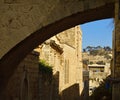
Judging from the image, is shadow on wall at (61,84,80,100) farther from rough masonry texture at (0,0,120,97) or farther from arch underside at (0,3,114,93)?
rough masonry texture at (0,0,120,97)

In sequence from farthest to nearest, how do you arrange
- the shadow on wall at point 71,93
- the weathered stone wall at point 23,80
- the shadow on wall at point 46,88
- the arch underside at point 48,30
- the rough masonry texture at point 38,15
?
the shadow on wall at point 71,93, the shadow on wall at point 46,88, the weathered stone wall at point 23,80, the arch underside at point 48,30, the rough masonry texture at point 38,15

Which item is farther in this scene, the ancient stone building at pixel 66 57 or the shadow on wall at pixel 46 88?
the ancient stone building at pixel 66 57

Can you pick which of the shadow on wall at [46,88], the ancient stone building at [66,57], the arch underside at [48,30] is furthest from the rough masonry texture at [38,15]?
the ancient stone building at [66,57]

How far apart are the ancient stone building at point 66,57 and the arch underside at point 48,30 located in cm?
1061

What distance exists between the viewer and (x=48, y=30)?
27.7 ft

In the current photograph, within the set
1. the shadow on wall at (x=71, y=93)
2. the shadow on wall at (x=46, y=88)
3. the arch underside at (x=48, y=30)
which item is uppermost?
the arch underside at (x=48, y=30)

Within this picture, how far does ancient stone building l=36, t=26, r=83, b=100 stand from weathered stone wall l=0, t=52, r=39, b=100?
19.4 ft

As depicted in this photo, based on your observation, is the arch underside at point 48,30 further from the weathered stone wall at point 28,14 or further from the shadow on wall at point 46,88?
the shadow on wall at point 46,88

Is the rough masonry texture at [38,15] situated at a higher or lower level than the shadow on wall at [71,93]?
higher

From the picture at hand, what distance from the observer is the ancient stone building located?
2142 cm

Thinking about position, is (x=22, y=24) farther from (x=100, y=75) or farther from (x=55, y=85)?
(x=100, y=75)

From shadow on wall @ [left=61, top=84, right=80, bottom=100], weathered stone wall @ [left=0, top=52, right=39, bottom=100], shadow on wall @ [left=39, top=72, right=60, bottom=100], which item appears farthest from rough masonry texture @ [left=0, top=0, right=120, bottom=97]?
shadow on wall @ [left=61, top=84, right=80, bottom=100]

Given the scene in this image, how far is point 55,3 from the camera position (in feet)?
25.8

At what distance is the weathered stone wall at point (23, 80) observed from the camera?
1160cm
